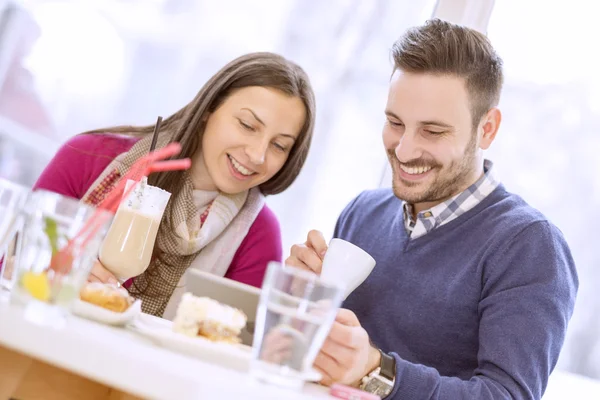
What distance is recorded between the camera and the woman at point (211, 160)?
2.07m

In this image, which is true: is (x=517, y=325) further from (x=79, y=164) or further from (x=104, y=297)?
(x=79, y=164)

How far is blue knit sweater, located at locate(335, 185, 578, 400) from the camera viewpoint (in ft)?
4.67

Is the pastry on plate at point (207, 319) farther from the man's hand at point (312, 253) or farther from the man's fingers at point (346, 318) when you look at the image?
the man's hand at point (312, 253)

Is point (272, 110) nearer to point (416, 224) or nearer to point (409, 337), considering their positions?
point (416, 224)

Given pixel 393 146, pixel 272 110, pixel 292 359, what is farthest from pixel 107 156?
pixel 292 359

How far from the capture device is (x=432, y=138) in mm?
1859

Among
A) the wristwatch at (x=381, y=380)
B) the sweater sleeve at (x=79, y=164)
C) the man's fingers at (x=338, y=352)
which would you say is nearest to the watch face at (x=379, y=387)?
the wristwatch at (x=381, y=380)

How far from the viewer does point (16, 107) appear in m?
2.97

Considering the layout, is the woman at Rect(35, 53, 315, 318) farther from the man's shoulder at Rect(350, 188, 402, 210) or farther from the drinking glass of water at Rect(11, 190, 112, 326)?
the drinking glass of water at Rect(11, 190, 112, 326)

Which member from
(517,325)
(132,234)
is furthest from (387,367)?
(132,234)

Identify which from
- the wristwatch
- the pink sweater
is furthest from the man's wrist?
the pink sweater

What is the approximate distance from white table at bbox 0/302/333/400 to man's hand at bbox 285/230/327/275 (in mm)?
862

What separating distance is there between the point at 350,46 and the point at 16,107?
1377 mm

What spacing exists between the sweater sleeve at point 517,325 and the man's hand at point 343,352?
0.12 metres
